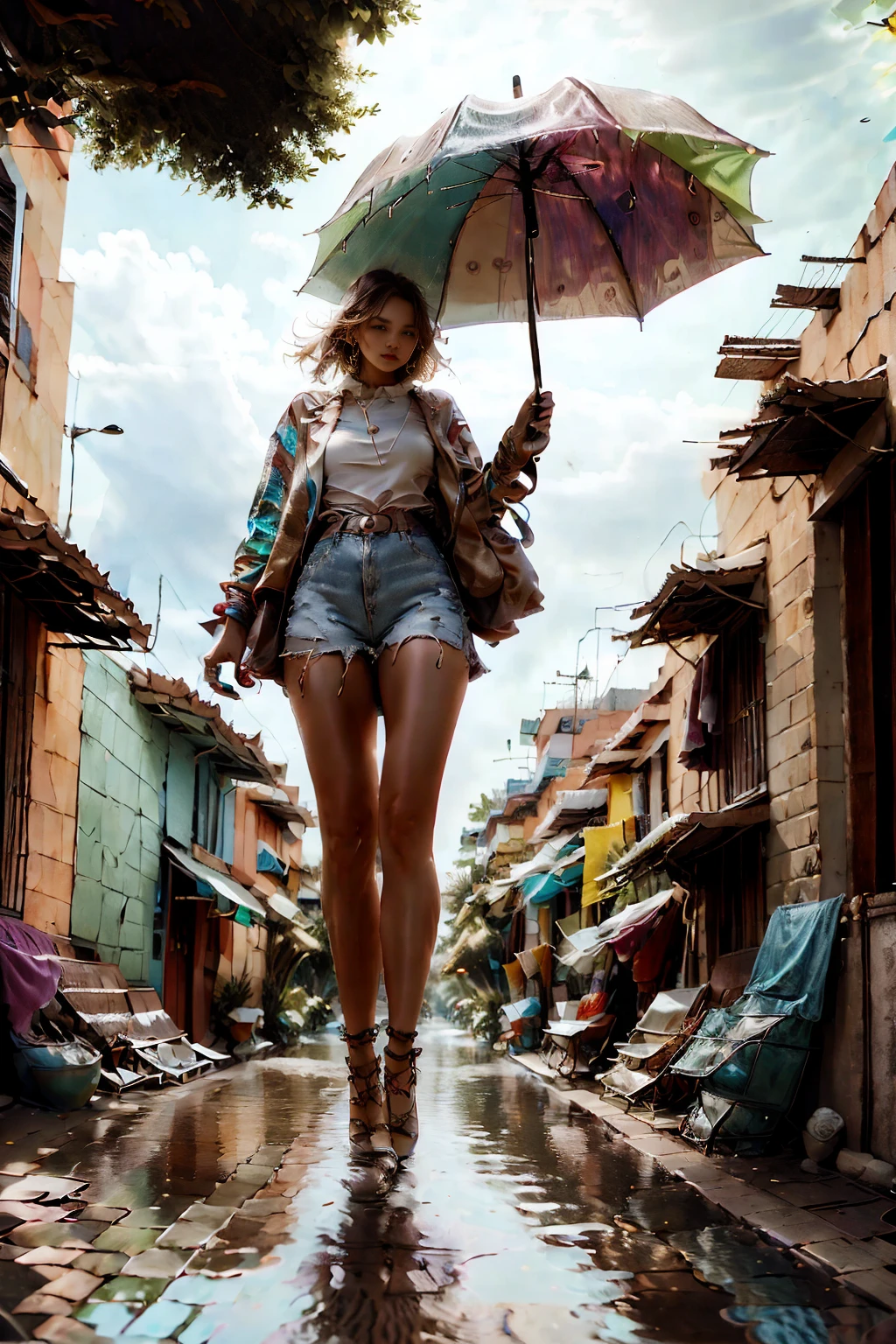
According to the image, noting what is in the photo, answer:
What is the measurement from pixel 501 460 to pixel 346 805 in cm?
104

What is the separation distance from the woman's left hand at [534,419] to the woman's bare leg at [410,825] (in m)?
0.61

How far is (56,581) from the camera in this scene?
8.72m

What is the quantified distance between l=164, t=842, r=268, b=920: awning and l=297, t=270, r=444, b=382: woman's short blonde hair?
44.6 feet

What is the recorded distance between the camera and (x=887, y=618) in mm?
6465

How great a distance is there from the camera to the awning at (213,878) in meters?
16.5

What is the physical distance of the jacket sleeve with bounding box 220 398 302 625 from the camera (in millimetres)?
3508

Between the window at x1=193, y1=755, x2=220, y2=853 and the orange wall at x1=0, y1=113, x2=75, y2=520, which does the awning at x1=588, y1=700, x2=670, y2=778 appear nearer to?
the window at x1=193, y1=755, x2=220, y2=853

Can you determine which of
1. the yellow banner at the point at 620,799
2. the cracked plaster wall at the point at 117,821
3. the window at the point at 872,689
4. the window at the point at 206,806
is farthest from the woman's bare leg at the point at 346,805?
the window at the point at 206,806

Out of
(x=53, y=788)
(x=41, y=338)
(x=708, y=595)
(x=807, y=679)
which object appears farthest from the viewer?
(x=41, y=338)

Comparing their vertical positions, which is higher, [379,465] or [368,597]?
[379,465]

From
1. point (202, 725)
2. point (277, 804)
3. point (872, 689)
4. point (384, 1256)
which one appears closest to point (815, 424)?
point (872, 689)

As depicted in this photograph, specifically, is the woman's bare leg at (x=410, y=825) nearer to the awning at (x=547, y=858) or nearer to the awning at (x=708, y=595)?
the awning at (x=708, y=595)

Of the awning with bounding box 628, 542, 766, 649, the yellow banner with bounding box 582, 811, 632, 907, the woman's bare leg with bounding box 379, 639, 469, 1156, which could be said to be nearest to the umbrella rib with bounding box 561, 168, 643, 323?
the woman's bare leg with bounding box 379, 639, 469, 1156

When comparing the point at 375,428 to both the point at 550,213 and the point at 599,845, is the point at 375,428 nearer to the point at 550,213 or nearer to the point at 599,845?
the point at 550,213
